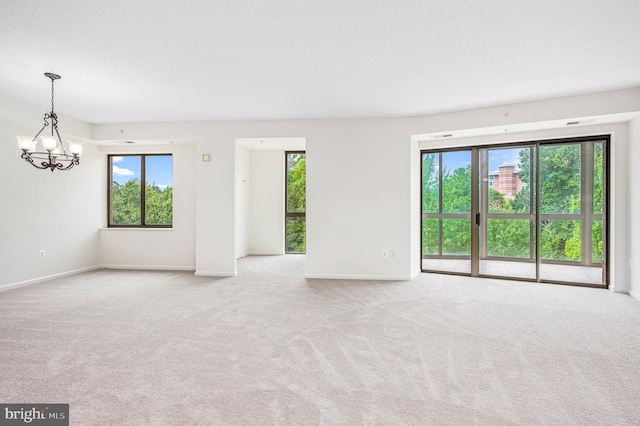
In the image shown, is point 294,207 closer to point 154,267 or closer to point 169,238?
point 169,238

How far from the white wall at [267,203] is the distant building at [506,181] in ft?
15.8

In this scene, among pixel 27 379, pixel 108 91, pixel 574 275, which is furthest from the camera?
pixel 574 275

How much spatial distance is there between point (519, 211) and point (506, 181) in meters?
0.53

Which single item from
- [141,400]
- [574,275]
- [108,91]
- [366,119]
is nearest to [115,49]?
[108,91]

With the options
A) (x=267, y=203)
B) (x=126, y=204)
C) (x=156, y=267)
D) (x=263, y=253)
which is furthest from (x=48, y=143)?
(x=263, y=253)

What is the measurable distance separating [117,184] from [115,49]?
4482mm

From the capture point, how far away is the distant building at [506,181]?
18.2 ft

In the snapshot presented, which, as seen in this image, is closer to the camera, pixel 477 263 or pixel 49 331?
pixel 49 331

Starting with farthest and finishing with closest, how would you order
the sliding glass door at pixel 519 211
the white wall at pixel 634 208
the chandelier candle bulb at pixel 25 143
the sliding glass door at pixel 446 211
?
the sliding glass door at pixel 446 211, the sliding glass door at pixel 519 211, the white wall at pixel 634 208, the chandelier candle bulb at pixel 25 143

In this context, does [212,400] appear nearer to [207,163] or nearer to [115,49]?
[115,49]

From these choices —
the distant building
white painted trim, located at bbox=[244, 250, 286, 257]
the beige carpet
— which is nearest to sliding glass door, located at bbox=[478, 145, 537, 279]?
the distant building

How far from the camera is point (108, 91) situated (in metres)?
4.36

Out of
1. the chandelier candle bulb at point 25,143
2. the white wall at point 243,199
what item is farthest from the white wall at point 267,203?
the chandelier candle bulb at point 25,143

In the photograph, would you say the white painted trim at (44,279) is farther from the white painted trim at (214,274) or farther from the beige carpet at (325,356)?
the white painted trim at (214,274)
